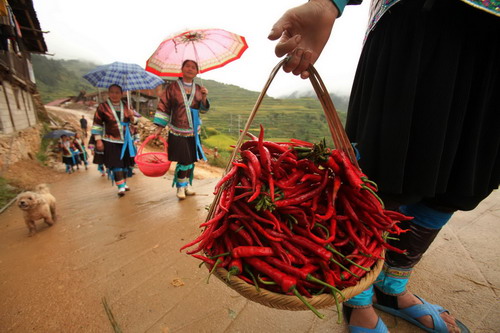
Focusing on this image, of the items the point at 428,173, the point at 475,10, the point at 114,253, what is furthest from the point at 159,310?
the point at 475,10

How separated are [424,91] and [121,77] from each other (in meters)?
5.81

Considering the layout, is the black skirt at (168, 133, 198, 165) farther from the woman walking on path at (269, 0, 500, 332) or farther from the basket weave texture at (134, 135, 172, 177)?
the woman walking on path at (269, 0, 500, 332)

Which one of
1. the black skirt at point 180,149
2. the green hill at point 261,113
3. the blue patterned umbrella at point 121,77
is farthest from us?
the green hill at point 261,113

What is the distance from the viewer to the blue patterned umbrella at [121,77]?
16.5 feet

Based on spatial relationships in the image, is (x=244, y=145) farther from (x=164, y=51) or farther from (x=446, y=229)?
(x=164, y=51)

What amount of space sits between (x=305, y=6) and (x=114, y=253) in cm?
299

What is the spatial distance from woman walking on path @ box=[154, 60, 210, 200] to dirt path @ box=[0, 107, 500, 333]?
1.23m

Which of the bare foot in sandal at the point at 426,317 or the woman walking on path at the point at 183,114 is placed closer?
the bare foot in sandal at the point at 426,317

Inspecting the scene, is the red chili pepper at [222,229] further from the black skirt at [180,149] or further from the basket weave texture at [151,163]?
the black skirt at [180,149]

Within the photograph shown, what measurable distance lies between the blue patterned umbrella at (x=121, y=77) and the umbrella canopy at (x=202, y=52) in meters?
1.23

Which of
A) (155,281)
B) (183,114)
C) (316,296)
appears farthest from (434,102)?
(183,114)

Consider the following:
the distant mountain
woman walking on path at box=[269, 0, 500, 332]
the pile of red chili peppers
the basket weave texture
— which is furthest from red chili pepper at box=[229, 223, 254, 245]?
the distant mountain

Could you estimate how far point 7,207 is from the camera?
4500mm

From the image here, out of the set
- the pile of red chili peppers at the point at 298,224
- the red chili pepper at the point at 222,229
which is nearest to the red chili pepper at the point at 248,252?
the pile of red chili peppers at the point at 298,224
